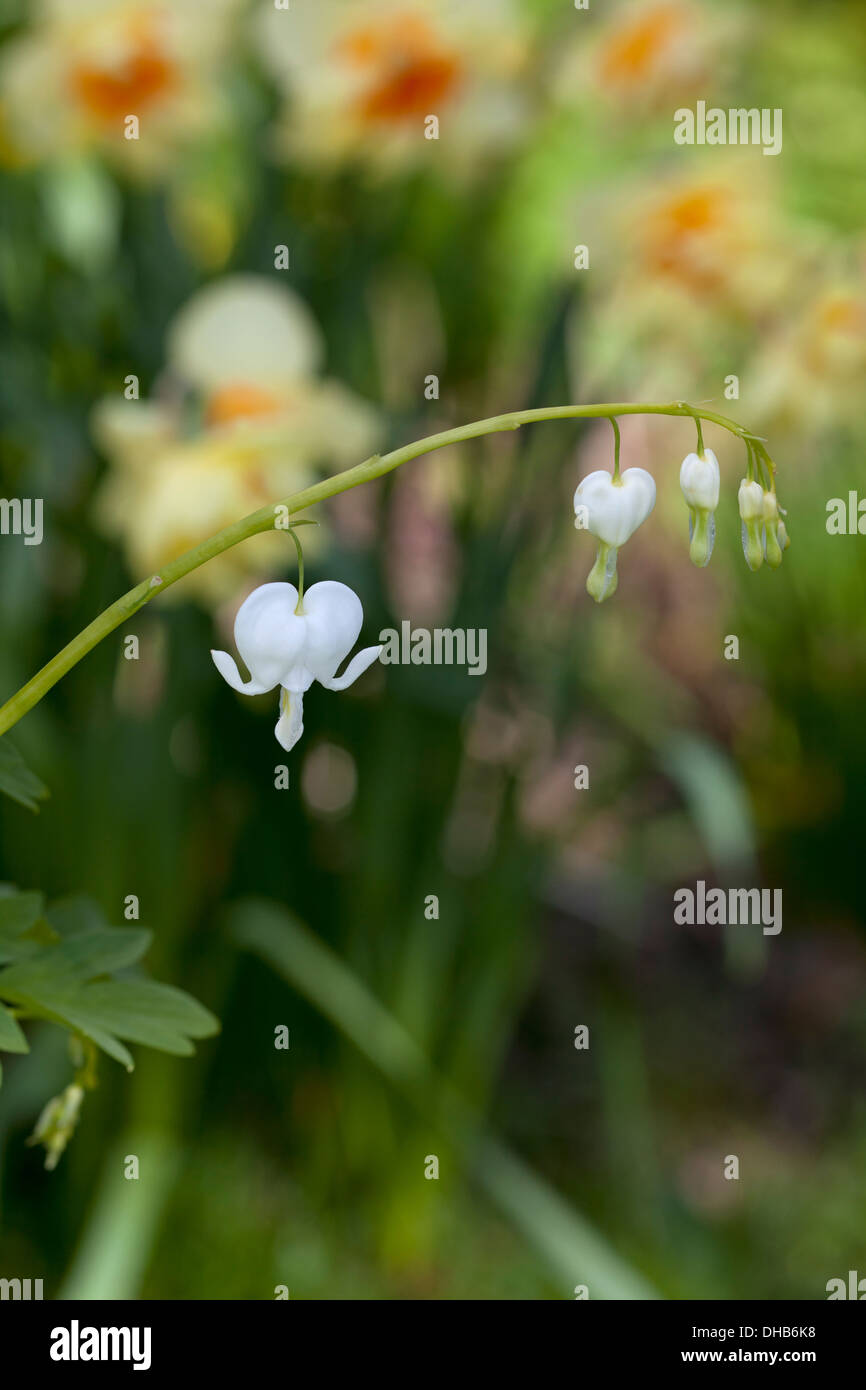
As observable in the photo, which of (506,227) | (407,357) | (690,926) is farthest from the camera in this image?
(506,227)

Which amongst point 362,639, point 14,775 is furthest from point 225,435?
point 14,775

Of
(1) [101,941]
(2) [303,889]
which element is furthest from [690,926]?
(1) [101,941]

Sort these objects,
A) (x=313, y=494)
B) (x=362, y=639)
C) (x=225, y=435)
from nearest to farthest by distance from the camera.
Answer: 1. (x=313, y=494)
2. (x=225, y=435)
3. (x=362, y=639)

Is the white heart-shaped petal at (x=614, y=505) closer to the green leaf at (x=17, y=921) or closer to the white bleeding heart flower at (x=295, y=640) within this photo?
the white bleeding heart flower at (x=295, y=640)

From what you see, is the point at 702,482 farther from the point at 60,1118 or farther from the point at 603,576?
the point at 60,1118

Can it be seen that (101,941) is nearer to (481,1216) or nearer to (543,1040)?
(481,1216)

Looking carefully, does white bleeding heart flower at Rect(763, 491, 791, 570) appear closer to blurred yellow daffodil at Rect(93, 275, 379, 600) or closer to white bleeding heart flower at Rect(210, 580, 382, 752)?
white bleeding heart flower at Rect(210, 580, 382, 752)

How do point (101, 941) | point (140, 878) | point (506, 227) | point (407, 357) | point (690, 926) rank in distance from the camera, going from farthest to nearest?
point (506, 227), point (690, 926), point (407, 357), point (140, 878), point (101, 941)
